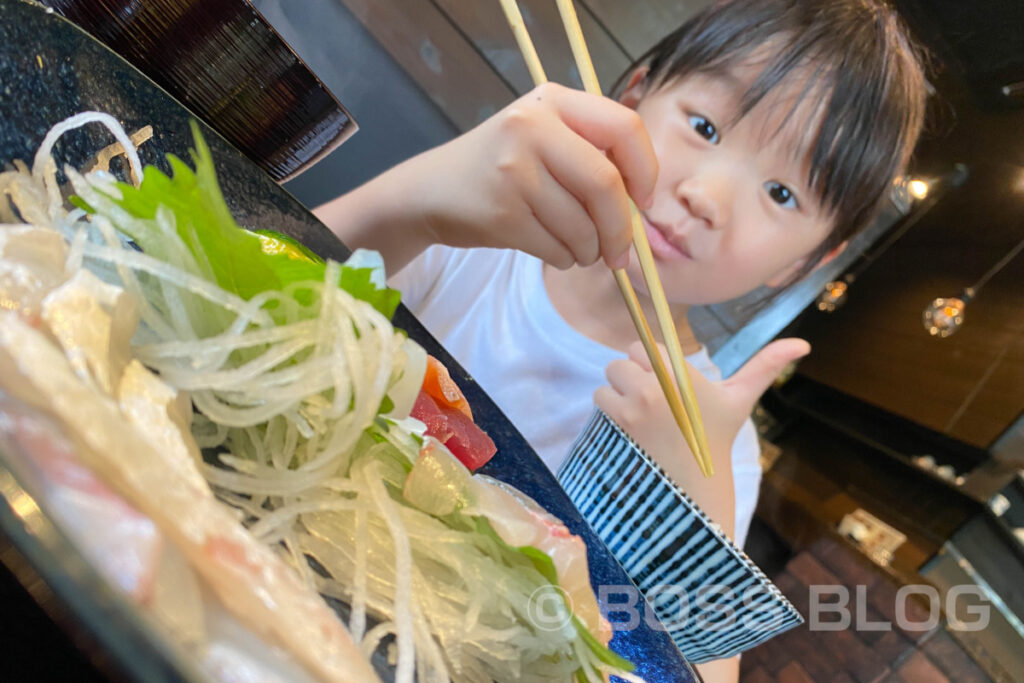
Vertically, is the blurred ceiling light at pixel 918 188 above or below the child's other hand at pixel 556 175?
below

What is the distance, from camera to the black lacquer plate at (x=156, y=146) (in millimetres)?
318

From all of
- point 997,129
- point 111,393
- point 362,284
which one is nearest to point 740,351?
point 997,129

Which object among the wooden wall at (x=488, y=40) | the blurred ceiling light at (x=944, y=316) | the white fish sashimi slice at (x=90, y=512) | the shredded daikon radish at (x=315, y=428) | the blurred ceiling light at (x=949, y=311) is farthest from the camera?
the blurred ceiling light at (x=944, y=316)

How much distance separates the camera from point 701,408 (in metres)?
0.74

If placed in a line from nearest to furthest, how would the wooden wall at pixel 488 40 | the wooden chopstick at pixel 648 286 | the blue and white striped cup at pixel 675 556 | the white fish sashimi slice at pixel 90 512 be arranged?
1. the white fish sashimi slice at pixel 90 512
2. the blue and white striped cup at pixel 675 556
3. the wooden chopstick at pixel 648 286
4. the wooden wall at pixel 488 40

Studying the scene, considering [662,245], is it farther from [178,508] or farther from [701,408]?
[178,508]

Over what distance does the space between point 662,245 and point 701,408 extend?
0.79 feet

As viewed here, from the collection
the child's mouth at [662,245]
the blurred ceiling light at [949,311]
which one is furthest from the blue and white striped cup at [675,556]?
the blurred ceiling light at [949,311]

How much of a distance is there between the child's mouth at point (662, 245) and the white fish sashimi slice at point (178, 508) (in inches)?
29.1

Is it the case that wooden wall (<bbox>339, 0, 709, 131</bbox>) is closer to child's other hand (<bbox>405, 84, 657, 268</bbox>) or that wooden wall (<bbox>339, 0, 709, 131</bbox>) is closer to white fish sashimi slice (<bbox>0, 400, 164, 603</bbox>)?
child's other hand (<bbox>405, 84, 657, 268</bbox>)

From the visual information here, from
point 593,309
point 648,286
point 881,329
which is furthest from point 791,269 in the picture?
point 881,329

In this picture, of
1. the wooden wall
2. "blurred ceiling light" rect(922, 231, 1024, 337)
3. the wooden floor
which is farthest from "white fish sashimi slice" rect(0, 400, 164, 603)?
"blurred ceiling light" rect(922, 231, 1024, 337)

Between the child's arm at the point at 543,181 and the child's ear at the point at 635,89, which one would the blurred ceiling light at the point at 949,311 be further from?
the child's arm at the point at 543,181

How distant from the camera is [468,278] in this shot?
100cm
